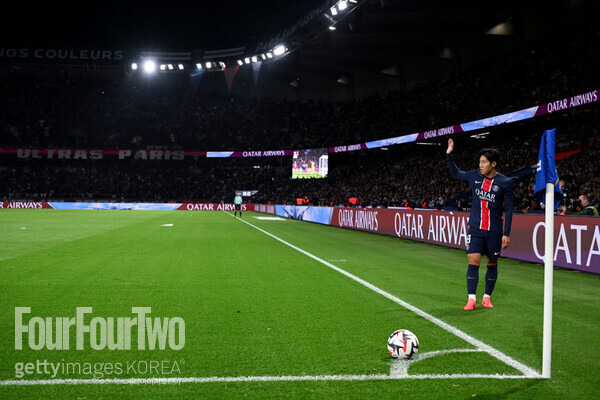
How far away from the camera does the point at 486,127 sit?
3428 centimetres

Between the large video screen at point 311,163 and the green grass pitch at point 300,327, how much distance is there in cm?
3917

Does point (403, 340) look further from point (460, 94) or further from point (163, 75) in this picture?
point (163, 75)

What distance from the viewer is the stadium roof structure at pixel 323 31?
120ft

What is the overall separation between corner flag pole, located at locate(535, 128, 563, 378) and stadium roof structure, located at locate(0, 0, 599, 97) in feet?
109

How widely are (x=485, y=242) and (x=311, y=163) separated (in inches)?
1791

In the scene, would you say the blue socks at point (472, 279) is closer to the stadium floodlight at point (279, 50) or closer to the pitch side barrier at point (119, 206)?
the stadium floodlight at point (279, 50)

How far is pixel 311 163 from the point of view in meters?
51.8

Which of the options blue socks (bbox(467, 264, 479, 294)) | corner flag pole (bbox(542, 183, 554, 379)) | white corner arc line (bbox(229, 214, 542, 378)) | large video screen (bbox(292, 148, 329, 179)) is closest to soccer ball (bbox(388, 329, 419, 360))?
white corner arc line (bbox(229, 214, 542, 378))

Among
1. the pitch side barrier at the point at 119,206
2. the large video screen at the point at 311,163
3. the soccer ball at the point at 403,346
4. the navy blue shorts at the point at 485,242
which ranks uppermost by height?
the large video screen at the point at 311,163

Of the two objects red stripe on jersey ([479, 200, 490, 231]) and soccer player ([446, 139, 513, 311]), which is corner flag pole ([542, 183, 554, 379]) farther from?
red stripe on jersey ([479, 200, 490, 231])

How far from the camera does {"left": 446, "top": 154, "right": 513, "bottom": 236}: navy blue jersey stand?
6363 millimetres

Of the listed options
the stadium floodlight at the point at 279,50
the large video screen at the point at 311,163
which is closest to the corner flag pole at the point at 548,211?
the stadium floodlight at the point at 279,50

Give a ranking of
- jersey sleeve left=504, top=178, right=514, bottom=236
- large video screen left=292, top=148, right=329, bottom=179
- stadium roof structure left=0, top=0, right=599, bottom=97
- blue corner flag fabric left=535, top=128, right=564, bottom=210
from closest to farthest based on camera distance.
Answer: blue corner flag fabric left=535, top=128, right=564, bottom=210 < jersey sleeve left=504, top=178, right=514, bottom=236 < stadium roof structure left=0, top=0, right=599, bottom=97 < large video screen left=292, top=148, right=329, bottom=179

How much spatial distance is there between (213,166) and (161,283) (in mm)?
61382
